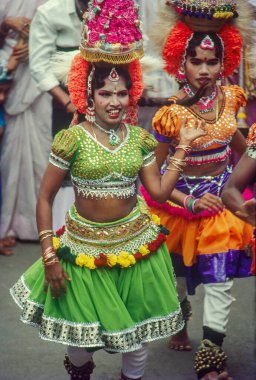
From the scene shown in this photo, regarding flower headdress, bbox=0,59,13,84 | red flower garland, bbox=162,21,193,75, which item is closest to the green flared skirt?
red flower garland, bbox=162,21,193,75

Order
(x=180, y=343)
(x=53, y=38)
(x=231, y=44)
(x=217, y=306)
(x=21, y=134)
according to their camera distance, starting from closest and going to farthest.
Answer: (x=217, y=306) < (x=231, y=44) < (x=180, y=343) < (x=53, y=38) < (x=21, y=134)

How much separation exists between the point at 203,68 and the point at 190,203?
0.77 metres

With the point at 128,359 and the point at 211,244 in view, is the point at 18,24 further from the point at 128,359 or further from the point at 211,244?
the point at 128,359

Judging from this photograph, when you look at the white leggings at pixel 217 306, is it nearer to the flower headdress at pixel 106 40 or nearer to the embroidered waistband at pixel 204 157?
the embroidered waistband at pixel 204 157

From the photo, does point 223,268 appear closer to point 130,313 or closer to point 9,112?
point 130,313

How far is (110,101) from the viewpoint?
4367mm

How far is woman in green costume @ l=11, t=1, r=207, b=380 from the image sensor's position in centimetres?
427

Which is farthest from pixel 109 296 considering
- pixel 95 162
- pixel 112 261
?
pixel 95 162

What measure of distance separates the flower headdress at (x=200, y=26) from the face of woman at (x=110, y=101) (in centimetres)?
75

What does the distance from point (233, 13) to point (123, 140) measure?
1.08 metres

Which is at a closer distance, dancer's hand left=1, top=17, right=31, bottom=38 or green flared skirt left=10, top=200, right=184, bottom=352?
green flared skirt left=10, top=200, right=184, bottom=352

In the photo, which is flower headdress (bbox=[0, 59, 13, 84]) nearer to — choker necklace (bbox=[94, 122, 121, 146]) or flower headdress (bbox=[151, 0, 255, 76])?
flower headdress (bbox=[151, 0, 255, 76])

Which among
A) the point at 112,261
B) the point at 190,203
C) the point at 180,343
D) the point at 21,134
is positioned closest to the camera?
the point at 112,261

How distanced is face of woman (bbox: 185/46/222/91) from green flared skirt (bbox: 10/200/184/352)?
2.88 feet
